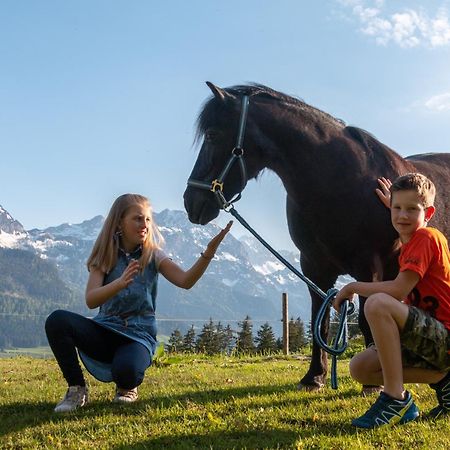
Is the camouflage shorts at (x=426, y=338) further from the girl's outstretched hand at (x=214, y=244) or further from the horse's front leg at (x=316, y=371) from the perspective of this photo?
the horse's front leg at (x=316, y=371)

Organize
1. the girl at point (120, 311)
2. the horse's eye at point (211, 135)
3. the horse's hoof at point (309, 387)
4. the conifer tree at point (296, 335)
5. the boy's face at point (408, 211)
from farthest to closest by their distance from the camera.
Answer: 1. the conifer tree at point (296, 335)
2. the horse's hoof at point (309, 387)
3. the horse's eye at point (211, 135)
4. the girl at point (120, 311)
5. the boy's face at point (408, 211)

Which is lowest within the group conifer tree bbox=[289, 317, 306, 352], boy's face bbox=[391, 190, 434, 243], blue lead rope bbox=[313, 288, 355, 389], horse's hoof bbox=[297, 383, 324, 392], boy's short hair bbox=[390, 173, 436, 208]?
conifer tree bbox=[289, 317, 306, 352]

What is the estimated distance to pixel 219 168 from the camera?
467 cm

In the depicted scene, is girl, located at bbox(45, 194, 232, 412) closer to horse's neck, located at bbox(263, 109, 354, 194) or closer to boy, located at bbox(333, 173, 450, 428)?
horse's neck, located at bbox(263, 109, 354, 194)

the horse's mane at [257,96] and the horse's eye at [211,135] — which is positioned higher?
the horse's mane at [257,96]

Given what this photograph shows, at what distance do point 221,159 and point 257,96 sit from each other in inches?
28.4

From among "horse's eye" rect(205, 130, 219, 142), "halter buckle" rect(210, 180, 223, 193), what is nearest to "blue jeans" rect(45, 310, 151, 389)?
"halter buckle" rect(210, 180, 223, 193)

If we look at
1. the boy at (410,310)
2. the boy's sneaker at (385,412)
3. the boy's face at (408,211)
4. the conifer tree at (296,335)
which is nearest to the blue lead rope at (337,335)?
the boy at (410,310)

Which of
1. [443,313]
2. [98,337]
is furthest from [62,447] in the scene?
[443,313]

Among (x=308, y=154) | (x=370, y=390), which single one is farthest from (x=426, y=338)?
(x=308, y=154)

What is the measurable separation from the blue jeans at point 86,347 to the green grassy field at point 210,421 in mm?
255

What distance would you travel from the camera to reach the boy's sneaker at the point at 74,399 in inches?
168

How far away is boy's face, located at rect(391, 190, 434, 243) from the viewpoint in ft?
11.0

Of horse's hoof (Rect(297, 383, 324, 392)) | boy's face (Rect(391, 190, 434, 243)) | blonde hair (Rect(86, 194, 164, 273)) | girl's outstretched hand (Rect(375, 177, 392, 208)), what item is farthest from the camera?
horse's hoof (Rect(297, 383, 324, 392))
